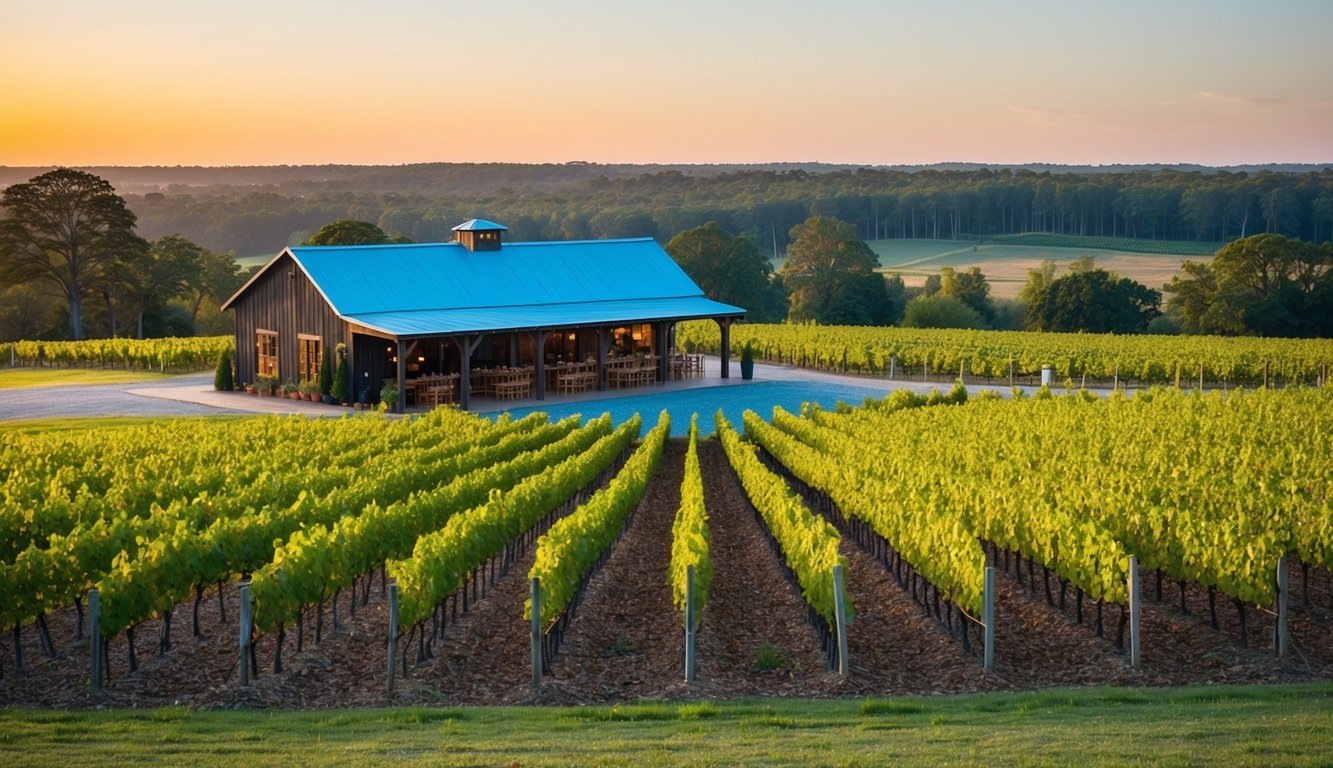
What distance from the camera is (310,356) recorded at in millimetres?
40938

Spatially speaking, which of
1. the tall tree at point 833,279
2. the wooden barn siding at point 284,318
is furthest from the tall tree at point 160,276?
the tall tree at point 833,279

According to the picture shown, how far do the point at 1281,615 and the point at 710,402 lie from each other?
2773 cm

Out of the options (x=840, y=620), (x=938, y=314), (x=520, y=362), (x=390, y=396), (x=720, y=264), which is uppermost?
(x=720, y=264)

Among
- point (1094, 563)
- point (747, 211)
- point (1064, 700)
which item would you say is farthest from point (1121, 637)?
point (747, 211)

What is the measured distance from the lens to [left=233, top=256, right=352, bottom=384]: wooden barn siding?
40.1m

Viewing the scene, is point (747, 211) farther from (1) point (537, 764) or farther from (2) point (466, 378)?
(1) point (537, 764)

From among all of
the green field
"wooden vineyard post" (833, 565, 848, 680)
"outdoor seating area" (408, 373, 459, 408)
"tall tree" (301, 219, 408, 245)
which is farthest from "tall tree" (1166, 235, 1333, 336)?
"wooden vineyard post" (833, 565, 848, 680)

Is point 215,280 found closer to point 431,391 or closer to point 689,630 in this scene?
point 431,391

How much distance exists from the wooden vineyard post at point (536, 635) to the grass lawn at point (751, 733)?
1.17 meters

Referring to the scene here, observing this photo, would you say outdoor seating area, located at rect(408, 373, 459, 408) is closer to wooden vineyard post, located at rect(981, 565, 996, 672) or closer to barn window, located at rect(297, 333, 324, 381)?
barn window, located at rect(297, 333, 324, 381)

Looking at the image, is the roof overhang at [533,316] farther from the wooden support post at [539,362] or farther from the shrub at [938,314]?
the shrub at [938,314]

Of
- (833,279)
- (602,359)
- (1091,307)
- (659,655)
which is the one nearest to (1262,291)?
(1091,307)

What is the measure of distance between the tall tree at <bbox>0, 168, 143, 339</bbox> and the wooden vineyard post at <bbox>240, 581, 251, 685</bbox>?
211ft

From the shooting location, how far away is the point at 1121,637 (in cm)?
1472
